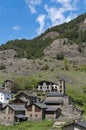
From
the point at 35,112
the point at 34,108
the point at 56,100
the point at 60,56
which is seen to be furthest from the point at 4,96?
the point at 60,56

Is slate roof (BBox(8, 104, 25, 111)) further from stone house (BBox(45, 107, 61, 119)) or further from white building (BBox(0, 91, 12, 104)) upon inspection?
white building (BBox(0, 91, 12, 104))

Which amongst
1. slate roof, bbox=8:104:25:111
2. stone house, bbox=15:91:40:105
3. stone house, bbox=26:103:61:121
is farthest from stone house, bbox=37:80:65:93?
stone house, bbox=26:103:61:121

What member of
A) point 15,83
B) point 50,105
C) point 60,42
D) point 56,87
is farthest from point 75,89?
point 60,42

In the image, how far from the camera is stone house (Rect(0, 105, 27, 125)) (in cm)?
8750

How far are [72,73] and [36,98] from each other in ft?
153

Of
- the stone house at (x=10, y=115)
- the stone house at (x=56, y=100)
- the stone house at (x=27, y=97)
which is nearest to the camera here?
the stone house at (x=10, y=115)

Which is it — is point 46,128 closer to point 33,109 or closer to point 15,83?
point 33,109

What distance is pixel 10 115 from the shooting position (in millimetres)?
87938

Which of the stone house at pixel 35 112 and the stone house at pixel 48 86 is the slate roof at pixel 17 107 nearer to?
the stone house at pixel 35 112

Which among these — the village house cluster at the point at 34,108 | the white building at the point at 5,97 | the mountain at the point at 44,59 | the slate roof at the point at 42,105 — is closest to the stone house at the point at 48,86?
the mountain at the point at 44,59

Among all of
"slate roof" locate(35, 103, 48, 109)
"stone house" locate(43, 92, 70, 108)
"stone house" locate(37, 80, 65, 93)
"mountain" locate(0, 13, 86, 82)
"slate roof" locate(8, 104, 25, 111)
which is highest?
"mountain" locate(0, 13, 86, 82)

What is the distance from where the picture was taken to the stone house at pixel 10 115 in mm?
87500

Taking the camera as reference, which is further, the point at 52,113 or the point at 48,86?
the point at 48,86

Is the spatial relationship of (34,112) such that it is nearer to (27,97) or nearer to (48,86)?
(27,97)
